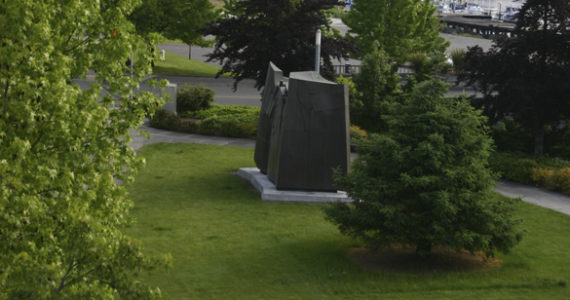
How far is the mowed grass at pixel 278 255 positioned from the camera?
12617 mm

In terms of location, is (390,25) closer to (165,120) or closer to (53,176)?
(165,120)

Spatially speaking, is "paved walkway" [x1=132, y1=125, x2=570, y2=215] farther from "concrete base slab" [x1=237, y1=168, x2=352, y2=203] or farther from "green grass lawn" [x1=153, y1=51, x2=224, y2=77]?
"green grass lawn" [x1=153, y1=51, x2=224, y2=77]

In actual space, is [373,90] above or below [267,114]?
above

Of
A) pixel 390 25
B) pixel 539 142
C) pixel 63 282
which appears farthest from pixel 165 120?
pixel 63 282

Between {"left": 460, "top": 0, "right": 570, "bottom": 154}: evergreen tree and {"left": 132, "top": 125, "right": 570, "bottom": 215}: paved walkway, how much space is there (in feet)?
8.39

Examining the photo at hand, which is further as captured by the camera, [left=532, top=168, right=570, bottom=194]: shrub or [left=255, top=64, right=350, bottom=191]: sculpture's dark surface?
[left=532, top=168, right=570, bottom=194]: shrub

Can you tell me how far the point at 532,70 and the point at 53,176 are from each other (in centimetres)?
1877

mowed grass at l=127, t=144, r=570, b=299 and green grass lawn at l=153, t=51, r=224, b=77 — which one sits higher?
green grass lawn at l=153, t=51, r=224, b=77

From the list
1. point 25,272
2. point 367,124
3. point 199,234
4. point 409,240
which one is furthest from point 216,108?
point 25,272

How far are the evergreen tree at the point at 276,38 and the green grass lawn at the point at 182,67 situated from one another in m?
19.5

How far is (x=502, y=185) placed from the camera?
2162 centimetres

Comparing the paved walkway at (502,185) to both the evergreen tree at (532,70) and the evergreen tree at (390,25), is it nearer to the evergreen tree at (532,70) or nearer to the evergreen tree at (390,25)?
the evergreen tree at (532,70)

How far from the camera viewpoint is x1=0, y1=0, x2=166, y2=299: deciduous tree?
7.27m

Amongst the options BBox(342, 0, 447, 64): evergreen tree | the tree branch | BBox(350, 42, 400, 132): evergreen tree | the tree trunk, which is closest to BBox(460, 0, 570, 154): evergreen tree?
the tree trunk
